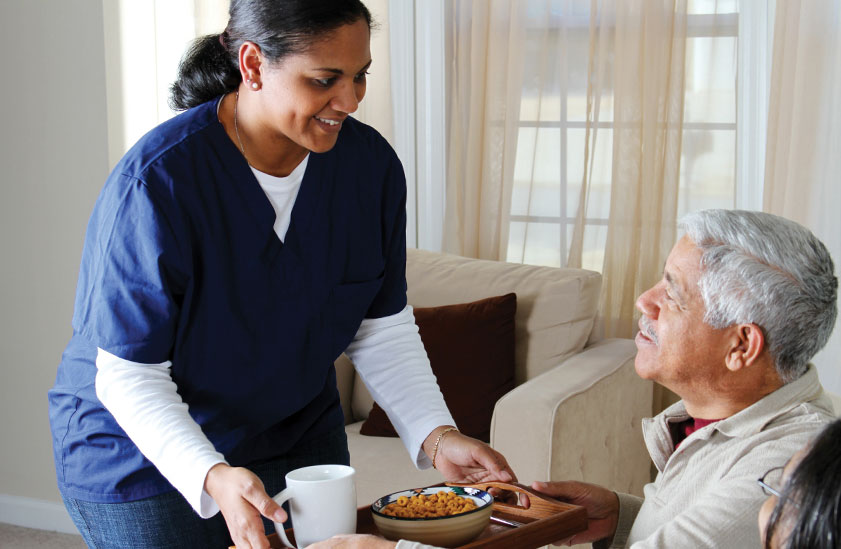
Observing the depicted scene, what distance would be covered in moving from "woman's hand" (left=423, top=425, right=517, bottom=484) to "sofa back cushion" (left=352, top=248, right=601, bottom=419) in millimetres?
1311

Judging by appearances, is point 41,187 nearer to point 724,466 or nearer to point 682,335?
point 682,335

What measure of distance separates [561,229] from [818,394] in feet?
6.10

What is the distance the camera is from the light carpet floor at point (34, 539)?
10.4 feet

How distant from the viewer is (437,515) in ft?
3.54

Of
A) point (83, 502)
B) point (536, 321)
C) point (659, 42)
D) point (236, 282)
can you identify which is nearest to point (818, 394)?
point (236, 282)

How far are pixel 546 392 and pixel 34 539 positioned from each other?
2024 millimetres

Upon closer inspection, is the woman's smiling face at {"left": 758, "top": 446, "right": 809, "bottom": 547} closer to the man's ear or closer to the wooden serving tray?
the wooden serving tray

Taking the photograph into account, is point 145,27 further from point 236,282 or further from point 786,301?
point 786,301

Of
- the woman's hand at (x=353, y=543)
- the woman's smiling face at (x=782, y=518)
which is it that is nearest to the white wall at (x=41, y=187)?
the woman's hand at (x=353, y=543)

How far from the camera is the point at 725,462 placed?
1.23 meters

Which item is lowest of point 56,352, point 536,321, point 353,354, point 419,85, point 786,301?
point 56,352

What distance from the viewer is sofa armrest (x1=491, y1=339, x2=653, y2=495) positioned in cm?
216

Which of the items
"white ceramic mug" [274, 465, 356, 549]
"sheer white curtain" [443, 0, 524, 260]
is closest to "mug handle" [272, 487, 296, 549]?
"white ceramic mug" [274, 465, 356, 549]

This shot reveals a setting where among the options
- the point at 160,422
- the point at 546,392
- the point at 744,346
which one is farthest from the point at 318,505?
the point at 546,392
